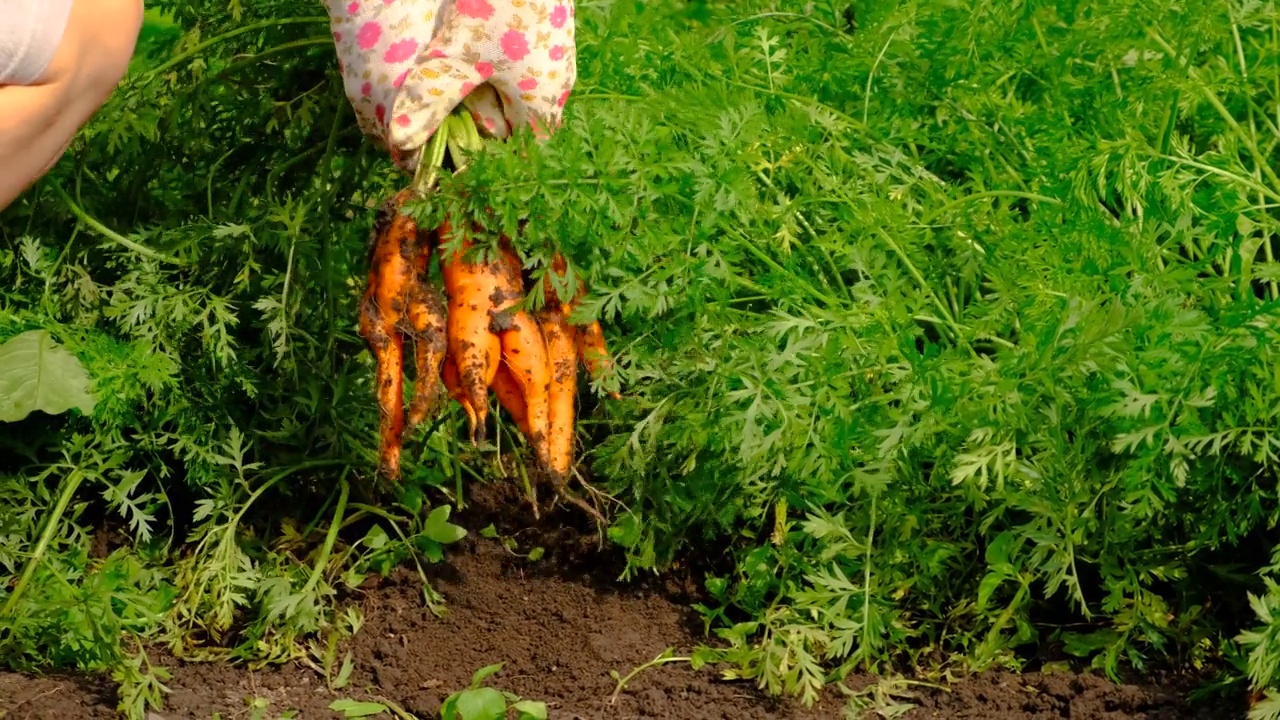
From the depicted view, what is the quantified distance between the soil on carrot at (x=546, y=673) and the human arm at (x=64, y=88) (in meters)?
1.17

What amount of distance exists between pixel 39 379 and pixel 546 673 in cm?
104

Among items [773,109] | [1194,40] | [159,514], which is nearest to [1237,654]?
[1194,40]

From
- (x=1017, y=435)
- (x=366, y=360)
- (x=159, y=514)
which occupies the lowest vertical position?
(x=159, y=514)

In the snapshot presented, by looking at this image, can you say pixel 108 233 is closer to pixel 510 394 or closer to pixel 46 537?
pixel 46 537

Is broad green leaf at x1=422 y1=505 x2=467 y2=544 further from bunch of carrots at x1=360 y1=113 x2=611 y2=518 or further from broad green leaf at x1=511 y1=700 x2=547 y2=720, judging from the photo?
broad green leaf at x1=511 y1=700 x2=547 y2=720

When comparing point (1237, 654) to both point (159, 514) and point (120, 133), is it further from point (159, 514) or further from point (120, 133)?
point (120, 133)

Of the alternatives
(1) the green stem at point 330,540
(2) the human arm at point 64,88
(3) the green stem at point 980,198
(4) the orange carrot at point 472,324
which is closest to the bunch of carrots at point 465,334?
(4) the orange carrot at point 472,324

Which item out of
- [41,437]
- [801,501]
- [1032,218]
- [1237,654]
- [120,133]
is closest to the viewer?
[1237,654]

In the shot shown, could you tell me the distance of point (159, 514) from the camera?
3037 millimetres

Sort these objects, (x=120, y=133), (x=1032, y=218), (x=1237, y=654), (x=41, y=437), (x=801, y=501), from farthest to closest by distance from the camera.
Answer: (x=120, y=133) < (x=41, y=437) < (x=1032, y=218) < (x=801, y=501) < (x=1237, y=654)

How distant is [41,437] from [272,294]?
1.66ft

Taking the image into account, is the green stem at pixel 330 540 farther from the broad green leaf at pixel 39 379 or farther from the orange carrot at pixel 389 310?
the broad green leaf at pixel 39 379

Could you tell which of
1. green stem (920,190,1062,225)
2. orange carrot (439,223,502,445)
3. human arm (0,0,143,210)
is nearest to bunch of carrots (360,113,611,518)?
orange carrot (439,223,502,445)

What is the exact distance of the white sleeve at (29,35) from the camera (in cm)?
141
